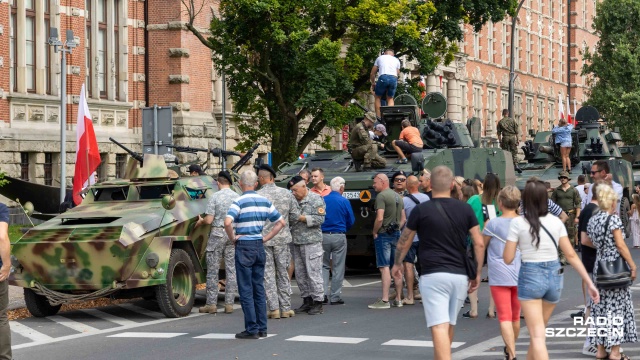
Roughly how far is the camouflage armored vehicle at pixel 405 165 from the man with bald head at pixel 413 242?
12.8ft

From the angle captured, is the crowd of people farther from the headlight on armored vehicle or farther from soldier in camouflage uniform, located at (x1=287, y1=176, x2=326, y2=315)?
the headlight on armored vehicle

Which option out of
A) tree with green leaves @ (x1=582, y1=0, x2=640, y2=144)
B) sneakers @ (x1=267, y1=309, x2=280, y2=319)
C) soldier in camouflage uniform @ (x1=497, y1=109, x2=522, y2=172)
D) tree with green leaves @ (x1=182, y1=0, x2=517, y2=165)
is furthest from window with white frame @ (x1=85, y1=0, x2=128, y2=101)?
tree with green leaves @ (x1=582, y1=0, x2=640, y2=144)

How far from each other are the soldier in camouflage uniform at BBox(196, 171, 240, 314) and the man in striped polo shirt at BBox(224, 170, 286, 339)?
2.15 m

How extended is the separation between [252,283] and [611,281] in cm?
423

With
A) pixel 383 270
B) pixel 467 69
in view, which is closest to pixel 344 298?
pixel 383 270

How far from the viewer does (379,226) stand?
16.9 meters

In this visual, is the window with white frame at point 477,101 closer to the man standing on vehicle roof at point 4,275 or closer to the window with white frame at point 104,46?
the window with white frame at point 104,46

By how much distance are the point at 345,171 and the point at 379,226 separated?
18.4 ft

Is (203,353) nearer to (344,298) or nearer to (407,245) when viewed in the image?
(407,245)

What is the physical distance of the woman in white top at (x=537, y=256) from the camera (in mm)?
10117

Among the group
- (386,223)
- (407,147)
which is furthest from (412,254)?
(407,147)

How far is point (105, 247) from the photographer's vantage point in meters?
15.3

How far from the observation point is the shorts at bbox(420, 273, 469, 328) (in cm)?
982

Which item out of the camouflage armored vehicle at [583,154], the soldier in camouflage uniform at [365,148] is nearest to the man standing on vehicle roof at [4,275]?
the soldier in camouflage uniform at [365,148]
